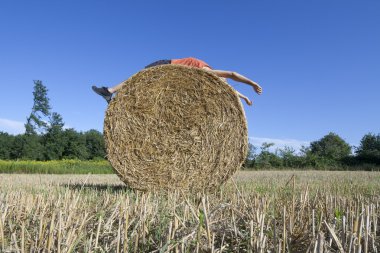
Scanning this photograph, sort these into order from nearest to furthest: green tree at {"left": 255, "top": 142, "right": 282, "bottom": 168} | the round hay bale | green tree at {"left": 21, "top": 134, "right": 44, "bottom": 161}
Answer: the round hay bale
green tree at {"left": 255, "top": 142, "right": 282, "bottom": 168}
green tree at {"left": 21, "top": 134, "right": 44, "bottom": 161}

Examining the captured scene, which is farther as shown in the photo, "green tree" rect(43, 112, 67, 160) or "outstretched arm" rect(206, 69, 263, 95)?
"green tree" rect(43, 112, 67, 160)

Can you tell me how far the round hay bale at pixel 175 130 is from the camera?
529 centimetres

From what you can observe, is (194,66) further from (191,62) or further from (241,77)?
(241,77)

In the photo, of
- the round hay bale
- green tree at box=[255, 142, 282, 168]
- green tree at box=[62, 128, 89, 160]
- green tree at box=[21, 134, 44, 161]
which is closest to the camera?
the round hay bale

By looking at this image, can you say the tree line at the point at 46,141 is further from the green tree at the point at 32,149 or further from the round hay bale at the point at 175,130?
the round hay bale at the point at 175,130

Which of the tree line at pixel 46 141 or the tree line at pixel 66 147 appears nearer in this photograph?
the tree line at pixel 66 147

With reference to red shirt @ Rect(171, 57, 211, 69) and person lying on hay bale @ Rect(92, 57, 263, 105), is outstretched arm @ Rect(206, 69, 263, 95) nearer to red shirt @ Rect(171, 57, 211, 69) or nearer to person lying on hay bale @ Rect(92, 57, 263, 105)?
person lying on hay bale @ Rect(92, 57, 263, 105)

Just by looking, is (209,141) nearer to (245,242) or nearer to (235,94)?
(235,94)

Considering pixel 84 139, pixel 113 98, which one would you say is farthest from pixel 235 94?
pixel 84 139

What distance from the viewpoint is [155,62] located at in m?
5.80

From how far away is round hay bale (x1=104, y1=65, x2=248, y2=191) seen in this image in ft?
17.3

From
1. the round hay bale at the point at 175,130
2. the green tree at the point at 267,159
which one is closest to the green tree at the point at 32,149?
the green tree at the point at 267,159

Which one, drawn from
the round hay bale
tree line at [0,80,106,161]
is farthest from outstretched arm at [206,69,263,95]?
tree line at [0,80,106,161]

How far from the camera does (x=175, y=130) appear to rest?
5418mm
